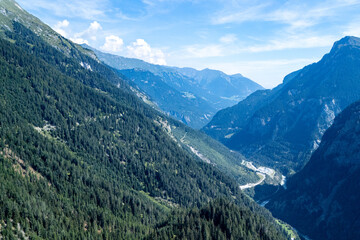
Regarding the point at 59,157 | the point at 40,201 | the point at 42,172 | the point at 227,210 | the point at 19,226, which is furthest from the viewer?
the point at 59,157

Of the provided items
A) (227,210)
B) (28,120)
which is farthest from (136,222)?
(28,120)

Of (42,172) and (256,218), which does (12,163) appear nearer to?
(42,172)

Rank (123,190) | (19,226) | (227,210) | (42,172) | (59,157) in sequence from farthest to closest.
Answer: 1. (123,190)
2. (59,157)
3. (42,172)
4. (227,210)
5. (19,226)

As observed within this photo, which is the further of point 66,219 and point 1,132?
point 1,132

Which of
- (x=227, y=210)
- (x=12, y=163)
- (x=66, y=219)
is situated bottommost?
(x=66, y=219)

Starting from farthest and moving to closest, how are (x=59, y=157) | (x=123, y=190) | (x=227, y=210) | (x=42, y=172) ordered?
(x=123, y=190) → (x=59, y=157) → (x=42, y=172) → (x=227, y=210)

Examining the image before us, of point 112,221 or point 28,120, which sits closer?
point 112,221

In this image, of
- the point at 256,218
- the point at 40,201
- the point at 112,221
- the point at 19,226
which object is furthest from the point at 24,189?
the point at 256,218

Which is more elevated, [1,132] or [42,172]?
[1,132]

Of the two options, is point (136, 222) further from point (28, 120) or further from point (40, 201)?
point (28, 120)
